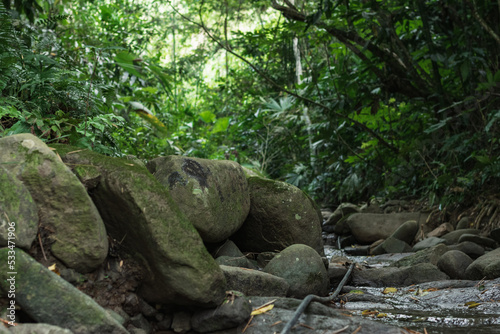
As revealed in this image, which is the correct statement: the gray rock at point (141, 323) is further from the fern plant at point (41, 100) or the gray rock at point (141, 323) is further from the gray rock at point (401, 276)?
the gray rock at point (401, 276)

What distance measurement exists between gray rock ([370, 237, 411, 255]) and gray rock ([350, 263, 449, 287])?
1636 mm

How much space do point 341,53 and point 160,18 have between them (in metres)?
9.65

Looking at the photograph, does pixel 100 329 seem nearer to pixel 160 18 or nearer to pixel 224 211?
pixel 224 211

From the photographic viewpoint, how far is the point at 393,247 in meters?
5.51

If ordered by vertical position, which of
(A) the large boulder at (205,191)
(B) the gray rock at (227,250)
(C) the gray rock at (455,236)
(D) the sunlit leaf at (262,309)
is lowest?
(C) the gray rock at (455,236)

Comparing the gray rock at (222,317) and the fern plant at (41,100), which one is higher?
the fern plant at (41,100)

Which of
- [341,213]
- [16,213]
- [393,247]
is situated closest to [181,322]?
[16,213]

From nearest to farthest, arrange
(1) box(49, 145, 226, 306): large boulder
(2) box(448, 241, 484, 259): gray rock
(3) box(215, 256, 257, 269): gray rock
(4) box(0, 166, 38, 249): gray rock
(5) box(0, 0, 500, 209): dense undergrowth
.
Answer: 1. (4) box(0, 166, 38, 249): gray rock
2. (1) box(49, 145, 226, 306): large boulder
3. (5) box(0, 0, 500, 209): dense undergrowth
4. (3) box(215, 256, 257, 269): gray rock
5. (2) box(448, 241, 484, 259): gray rock

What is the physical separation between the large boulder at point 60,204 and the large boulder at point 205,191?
3.07 feet

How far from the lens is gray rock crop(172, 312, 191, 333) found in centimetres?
226

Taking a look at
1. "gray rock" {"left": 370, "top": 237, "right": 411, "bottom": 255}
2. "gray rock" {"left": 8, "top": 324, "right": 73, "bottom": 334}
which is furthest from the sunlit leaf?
Answer: "gray rock" {"left": 370, "top": 237, "right": 411, "bottom": 255}

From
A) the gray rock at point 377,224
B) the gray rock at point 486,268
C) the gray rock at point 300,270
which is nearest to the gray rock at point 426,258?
the gray rock at point 486,268

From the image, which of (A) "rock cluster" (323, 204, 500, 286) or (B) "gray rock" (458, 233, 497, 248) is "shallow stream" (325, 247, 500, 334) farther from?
(B) "gray rock" (458, 233, 497, 248)

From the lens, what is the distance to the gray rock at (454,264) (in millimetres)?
3738
